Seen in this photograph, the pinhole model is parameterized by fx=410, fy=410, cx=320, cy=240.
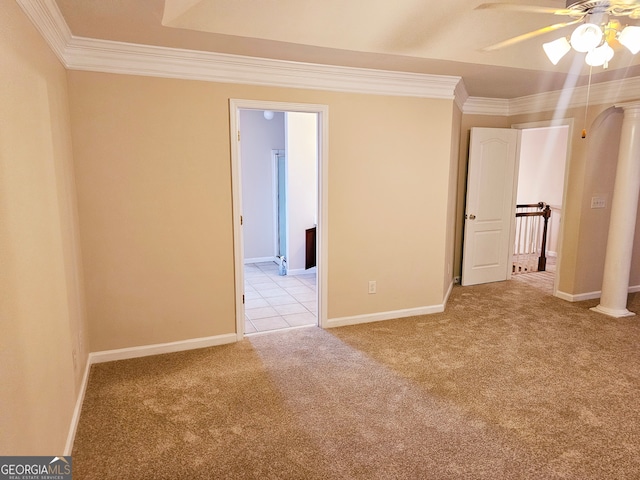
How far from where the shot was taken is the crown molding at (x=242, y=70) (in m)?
2.60

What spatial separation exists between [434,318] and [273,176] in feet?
12.4

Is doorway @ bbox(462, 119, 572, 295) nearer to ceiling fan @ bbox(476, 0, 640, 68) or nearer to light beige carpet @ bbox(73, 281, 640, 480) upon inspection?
light beige carpet @ bbox(73, 281, 640, 480)

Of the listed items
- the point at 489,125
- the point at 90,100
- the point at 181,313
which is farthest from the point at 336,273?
the point at 489,125

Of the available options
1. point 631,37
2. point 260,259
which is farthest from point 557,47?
point 260,259

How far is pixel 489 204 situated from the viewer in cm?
533

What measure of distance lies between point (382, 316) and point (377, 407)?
1.60 m

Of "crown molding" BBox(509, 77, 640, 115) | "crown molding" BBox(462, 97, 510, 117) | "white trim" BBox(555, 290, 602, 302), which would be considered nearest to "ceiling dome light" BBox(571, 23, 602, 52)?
"crown molding" BBox(509, 77, 640, 115)

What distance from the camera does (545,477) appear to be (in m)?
2.04

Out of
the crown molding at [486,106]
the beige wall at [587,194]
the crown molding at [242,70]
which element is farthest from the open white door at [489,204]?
the crown molding at [242,70]

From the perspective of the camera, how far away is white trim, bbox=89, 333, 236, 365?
322 cm

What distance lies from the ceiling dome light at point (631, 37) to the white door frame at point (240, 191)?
216 centimetres

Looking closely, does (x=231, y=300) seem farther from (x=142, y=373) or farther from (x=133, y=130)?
(x=133, y=130)

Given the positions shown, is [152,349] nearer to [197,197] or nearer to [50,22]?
[197,197]

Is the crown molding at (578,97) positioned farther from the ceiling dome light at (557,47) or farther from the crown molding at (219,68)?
the ceiling dome light at (557,47)
